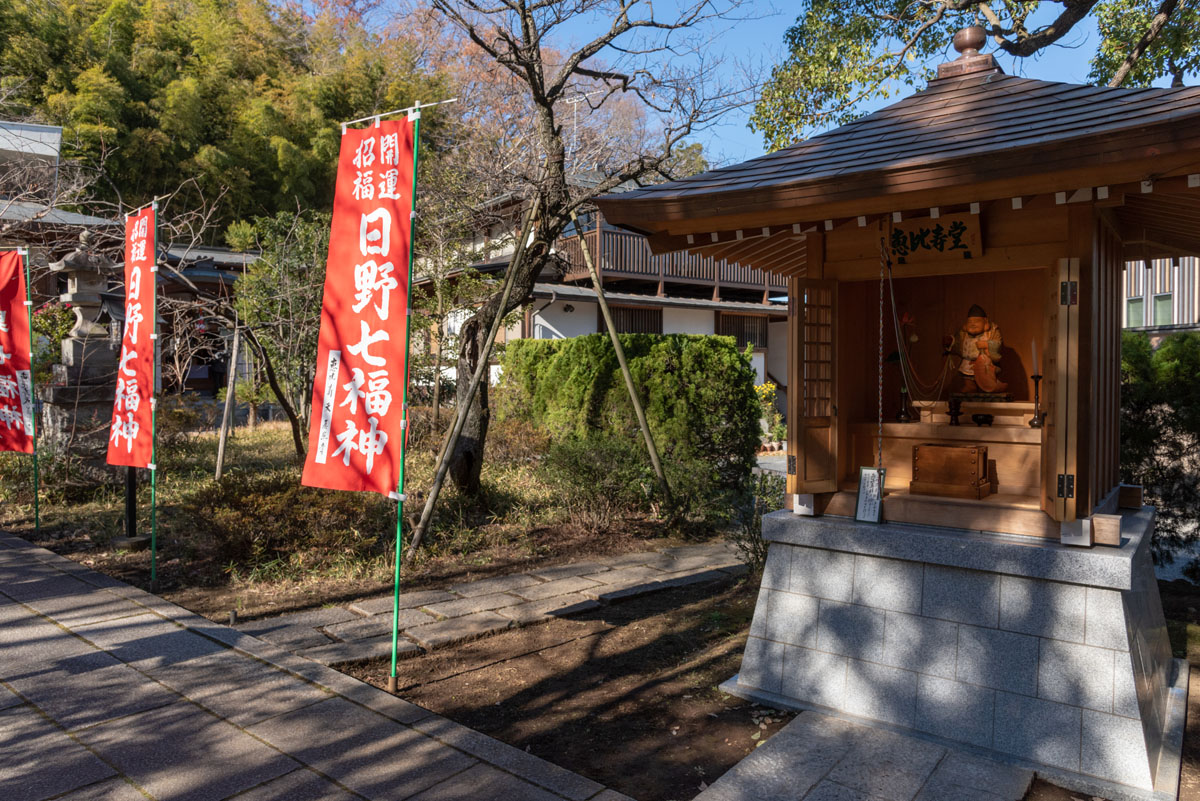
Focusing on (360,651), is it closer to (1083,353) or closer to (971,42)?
(1083,353)

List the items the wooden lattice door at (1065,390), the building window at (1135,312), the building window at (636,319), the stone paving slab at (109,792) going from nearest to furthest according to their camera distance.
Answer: the stone paving slab at (109,792)
the wooden lattice door at (1065,390)
the building window at (1135,312)
the building window at (636,319)

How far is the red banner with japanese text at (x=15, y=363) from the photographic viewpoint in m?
7.50

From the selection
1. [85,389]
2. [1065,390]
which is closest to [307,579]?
[85,389]

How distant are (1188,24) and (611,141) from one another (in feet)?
29.9

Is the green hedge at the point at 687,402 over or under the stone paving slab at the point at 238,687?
over

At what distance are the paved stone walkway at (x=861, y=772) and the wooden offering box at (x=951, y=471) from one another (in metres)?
1.30

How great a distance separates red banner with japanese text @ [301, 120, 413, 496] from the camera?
13.9 feet

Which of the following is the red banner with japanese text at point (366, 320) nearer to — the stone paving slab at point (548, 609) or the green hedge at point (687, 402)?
the stone paving slab at point (548, 609)

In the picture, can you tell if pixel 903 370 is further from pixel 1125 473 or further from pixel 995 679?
pixel 1125 473

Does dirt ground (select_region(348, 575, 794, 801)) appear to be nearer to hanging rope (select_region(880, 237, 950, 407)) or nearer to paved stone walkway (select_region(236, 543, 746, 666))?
paved stone walkway (select_region(236, 543, 746, 666))

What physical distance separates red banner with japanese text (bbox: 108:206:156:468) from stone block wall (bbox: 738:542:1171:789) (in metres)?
A: 5.23

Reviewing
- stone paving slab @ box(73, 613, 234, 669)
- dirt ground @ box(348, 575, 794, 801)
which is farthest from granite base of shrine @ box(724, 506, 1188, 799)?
stone paving slab @ box(73, 613, 234, 669)

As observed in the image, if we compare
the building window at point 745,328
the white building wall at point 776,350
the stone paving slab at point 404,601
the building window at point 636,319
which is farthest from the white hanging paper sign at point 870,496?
the white building wall at point 776,350

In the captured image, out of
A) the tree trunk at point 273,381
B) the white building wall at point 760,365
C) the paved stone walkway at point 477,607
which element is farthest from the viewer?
the white building wall at point 760,365
